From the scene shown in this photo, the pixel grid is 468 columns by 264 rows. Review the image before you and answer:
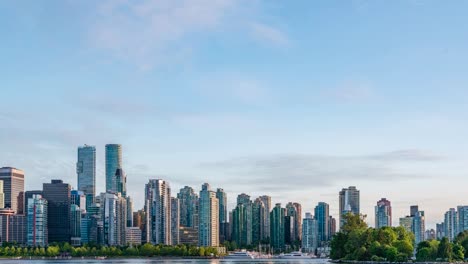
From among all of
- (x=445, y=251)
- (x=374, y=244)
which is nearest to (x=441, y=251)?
(x=445, y=251)

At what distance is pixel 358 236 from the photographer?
126 metres

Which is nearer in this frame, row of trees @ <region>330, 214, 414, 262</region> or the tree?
the tree

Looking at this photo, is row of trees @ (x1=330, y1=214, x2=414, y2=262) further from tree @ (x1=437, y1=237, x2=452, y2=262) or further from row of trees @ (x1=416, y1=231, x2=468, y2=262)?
tree @ (x1=437, y1=237, x2=452, y2=262)

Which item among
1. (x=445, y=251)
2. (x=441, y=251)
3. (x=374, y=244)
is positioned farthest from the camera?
(x=374, y=244)

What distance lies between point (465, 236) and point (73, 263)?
92807 mm

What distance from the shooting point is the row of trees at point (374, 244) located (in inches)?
4603

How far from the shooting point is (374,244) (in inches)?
4707

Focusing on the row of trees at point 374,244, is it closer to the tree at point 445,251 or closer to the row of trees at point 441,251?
the row of trees at point 441,251

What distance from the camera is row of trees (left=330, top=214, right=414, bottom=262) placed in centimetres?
11691

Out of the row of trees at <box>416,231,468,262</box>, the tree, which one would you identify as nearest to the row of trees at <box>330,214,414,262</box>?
the row of trees at <box>416,231,468,262</box>

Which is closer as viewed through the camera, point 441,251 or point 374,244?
point 441,251

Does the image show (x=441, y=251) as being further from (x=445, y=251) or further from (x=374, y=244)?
(x=374, y=244)

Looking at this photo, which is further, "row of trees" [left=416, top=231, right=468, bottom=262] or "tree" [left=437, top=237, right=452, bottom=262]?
"row of trees" [left=416, top=231, right=468, bottom=262]

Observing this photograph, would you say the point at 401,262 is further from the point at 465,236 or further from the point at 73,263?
the point at 73,263
